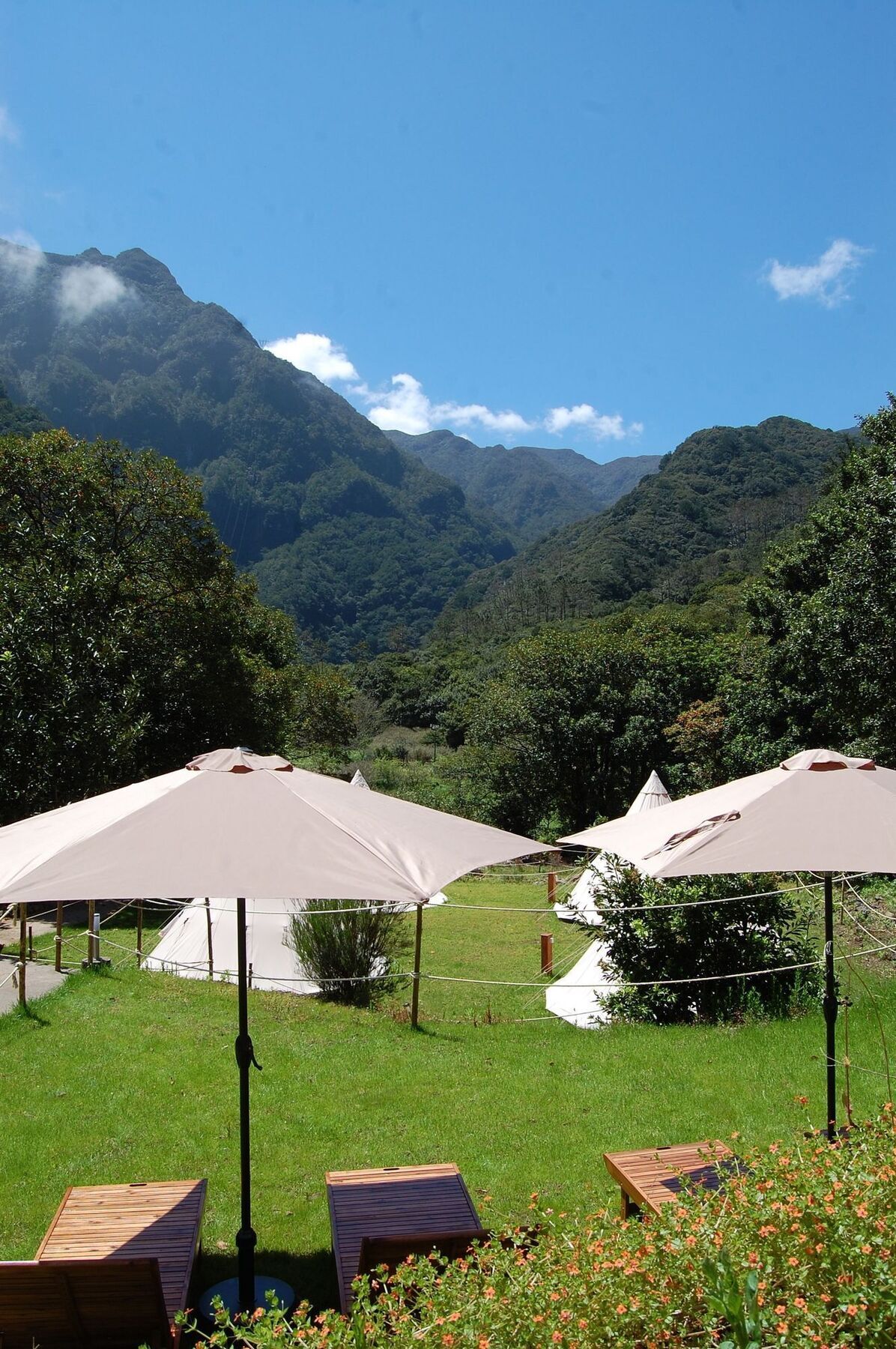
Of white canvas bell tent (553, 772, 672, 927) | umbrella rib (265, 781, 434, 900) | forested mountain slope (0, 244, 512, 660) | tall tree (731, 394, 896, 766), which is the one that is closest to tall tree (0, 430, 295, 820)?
white canvas bell tent (553, 772, 672, 927)

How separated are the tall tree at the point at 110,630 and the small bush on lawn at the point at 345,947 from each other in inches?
299

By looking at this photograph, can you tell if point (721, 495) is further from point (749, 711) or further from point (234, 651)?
point (234, 651)

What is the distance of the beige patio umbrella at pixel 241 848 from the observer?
3.25 meters

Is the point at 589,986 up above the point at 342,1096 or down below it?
above

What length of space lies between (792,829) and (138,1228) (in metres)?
3.51

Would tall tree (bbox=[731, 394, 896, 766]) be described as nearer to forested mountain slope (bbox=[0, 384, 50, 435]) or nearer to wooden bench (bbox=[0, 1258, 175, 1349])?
wooden bench (bbox=[0, 1258, 175, 1349])

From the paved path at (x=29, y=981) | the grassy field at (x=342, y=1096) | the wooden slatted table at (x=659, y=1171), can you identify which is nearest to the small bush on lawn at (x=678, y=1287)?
the wooden slatted table at (x=659, y=1171)

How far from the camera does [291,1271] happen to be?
16.0ft

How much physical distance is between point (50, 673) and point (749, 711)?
17558 mm

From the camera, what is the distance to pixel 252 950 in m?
12.1

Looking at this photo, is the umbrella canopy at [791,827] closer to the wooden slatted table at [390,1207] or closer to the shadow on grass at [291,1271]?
the wooden slatted table at [390,1207]

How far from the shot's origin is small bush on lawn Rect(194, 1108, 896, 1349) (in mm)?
2488

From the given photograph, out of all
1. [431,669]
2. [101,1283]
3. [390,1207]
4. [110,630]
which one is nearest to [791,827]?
[390,1207]

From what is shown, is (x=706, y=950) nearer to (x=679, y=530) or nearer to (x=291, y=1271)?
(x=291, y=1271)
